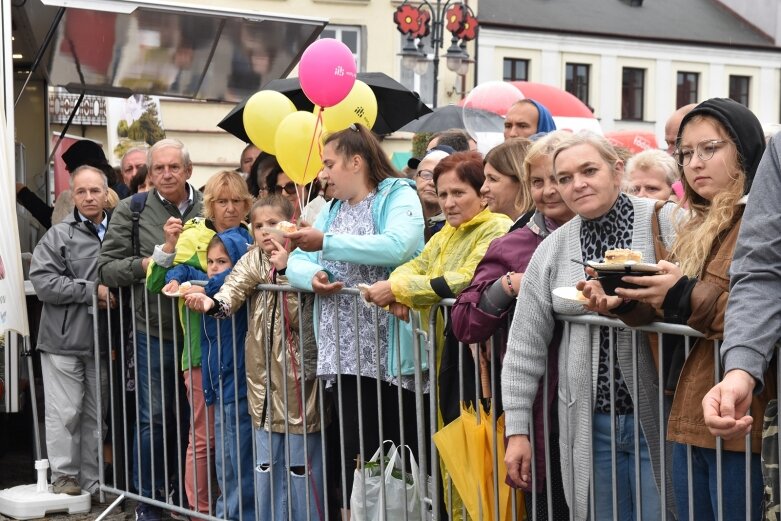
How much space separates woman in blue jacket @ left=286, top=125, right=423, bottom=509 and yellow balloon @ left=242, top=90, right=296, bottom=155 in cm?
162

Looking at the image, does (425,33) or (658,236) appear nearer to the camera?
(658,236)

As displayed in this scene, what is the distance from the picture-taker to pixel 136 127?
13.3m

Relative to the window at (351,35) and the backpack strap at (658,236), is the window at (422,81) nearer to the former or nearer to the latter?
the window at (351,35)

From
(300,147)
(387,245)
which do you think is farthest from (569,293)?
(300,147)

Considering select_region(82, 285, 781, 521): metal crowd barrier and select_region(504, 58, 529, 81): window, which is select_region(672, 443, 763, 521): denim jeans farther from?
select_region(504, 58, 529, 81): window

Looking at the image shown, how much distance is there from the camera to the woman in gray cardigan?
3867mm

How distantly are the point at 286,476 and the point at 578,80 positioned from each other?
121 ft

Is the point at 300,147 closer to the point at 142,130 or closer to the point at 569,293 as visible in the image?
the point at 569,293

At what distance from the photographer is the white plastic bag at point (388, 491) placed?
5113 mm

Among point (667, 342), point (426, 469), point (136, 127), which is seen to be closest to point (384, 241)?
point (426, 469)

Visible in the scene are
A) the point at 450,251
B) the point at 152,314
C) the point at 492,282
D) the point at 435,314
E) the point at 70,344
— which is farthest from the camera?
the point at 70,344

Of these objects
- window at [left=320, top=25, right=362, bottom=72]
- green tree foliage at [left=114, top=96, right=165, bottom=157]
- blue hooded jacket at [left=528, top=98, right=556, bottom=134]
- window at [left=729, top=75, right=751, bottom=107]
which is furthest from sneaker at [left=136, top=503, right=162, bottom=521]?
window at [left=729, top=75, right=751, bottom=107]

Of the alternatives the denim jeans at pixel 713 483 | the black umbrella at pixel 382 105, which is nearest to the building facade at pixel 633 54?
the black umbrella at pixel 382 105

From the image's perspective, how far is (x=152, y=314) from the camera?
263 inches
